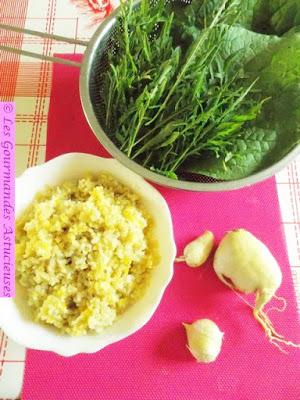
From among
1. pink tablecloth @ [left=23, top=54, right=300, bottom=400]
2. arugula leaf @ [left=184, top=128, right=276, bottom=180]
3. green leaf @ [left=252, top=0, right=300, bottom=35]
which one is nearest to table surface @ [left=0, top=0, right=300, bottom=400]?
pink tablecloth @ [left=23, top=54, right=300, bottom=400]

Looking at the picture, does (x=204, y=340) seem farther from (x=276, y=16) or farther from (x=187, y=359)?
(x=276, y=16)

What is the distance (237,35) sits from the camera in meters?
0.80

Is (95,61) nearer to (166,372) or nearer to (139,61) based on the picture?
(139,61)

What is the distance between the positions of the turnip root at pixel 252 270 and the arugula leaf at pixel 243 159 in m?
0.10

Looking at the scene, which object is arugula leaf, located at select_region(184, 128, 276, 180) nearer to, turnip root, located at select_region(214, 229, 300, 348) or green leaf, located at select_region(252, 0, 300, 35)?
turnip root, located at select_region(214, 229, 300, 348)

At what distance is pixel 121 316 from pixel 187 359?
0.13 m

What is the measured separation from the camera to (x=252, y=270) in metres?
0.74

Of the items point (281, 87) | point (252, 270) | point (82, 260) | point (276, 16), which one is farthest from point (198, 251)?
point (276, 16)

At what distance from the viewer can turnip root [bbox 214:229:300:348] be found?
74cm

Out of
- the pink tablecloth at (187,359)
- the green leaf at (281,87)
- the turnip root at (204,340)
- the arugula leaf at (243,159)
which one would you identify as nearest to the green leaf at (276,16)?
the green leaf at (281,87)

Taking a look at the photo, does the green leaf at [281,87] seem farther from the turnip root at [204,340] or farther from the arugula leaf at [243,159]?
the turnip root at [204,340]

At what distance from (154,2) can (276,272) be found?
1.73ft

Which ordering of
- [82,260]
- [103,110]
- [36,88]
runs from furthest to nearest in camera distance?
[36,88]
[103,110]
[82,260]

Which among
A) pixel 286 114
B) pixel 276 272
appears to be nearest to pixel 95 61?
pixel 286 114
